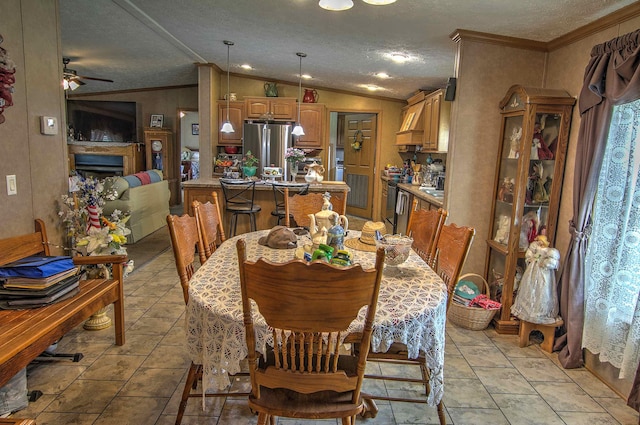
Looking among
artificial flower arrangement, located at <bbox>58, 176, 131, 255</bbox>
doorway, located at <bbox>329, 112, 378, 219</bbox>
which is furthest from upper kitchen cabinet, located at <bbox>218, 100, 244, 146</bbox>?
artificial flower arrangement, located at <bbox>58, 176, 131, 255</bbox>

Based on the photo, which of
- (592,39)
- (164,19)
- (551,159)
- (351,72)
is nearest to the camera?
(592,39)

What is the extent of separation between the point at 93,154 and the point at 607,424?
933 centimetres

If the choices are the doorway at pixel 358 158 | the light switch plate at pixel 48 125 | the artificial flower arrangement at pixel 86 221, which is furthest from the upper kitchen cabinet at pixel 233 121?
the light switch plate at pixel 48 125

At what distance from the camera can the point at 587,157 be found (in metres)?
2.56

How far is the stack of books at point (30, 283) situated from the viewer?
80.1 inches

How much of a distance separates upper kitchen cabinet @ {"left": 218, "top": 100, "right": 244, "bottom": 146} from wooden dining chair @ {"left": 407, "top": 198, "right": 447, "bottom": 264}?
4858 mm

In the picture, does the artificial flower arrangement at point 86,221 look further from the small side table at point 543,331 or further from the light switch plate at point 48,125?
the small side table at point 543,331

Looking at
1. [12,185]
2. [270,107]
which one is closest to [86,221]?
[12,185]

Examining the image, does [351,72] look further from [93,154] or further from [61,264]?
[93,154]

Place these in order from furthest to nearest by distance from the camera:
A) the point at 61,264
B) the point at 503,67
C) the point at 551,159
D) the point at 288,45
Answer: the point at 288,45
the point at 503,67
the point at 551,159
the point at 61,264

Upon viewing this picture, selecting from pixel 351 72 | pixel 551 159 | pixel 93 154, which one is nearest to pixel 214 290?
pixel 551 159

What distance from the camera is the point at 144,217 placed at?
5.83 meters

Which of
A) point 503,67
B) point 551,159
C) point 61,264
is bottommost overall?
point 61,264

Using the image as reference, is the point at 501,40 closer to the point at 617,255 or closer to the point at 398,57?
the point at 398,57
